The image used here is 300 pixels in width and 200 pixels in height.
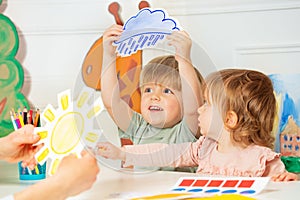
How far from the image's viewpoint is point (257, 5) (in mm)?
1317

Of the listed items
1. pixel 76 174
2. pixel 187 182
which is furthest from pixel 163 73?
pixel 76 174

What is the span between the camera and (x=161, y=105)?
1101mm

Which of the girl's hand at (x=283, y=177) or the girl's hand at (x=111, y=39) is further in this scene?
the girl's hand at (x=111, y=39)

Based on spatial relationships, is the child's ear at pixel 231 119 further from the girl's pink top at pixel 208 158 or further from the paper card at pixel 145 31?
the paper card at pixel 145 31

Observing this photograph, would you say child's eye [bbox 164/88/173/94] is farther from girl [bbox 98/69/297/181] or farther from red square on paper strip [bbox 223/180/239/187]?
red square on paper strip [bbox 223/180/239/187]

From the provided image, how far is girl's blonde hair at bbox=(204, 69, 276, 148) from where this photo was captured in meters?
1.16

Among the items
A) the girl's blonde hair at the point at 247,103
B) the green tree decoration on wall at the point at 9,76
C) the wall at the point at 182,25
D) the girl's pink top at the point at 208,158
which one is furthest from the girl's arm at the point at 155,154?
the green tree decoration on wall at the point at 9,76

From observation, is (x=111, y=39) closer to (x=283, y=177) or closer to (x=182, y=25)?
(x=182, y=25)

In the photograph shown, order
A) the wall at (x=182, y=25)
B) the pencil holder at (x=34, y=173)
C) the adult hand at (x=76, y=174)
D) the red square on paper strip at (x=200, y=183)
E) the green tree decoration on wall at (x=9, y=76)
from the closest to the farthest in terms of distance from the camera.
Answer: the adult hand at (x=76, y=174) → the red square on paper strip at (x=200, y=183) → the pencil holder at (x=34, y=173) → the wall at (x=182, y=25) → the green tree decoration on wall at (x=9, y=76)

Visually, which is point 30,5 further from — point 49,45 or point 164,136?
point 164,136

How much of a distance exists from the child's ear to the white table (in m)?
0.19

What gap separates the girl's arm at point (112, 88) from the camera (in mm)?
1070

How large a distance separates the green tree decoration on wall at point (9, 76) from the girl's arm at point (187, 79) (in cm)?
55

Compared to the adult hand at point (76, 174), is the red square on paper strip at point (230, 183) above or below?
below
